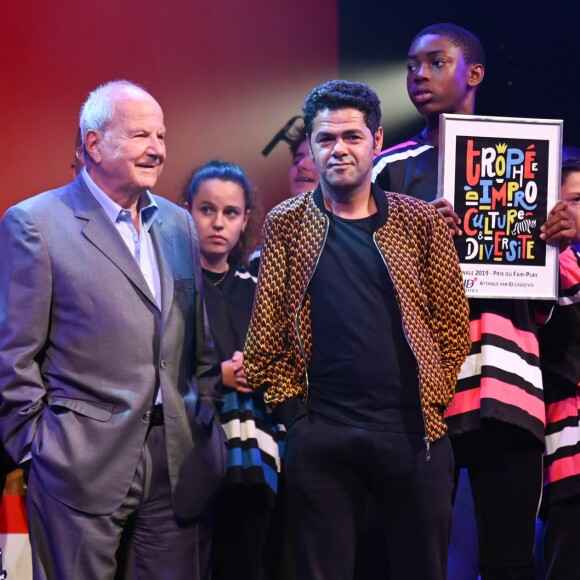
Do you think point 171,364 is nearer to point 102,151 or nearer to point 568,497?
point 102,151

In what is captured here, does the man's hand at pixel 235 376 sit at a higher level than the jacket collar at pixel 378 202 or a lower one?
lower

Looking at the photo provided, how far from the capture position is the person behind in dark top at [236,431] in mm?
3242

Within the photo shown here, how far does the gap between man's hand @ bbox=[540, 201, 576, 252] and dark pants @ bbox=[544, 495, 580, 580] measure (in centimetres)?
97

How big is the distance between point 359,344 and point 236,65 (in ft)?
7.88

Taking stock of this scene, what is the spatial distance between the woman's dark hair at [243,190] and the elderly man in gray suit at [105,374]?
0.86m

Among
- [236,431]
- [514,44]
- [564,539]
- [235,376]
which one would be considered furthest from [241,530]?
[514,44]

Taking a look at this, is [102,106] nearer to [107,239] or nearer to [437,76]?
[107,239]

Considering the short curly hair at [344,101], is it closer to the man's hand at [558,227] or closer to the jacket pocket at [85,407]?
the man's hand at [558,227]

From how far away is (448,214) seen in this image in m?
2.99

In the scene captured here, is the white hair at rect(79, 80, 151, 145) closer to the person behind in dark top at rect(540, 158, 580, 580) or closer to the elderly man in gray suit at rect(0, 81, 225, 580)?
the elderly man in gray suit at rect(0, 81, 225, 580)

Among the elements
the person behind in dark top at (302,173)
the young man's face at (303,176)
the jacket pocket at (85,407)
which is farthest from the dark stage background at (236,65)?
the jacket pocket at (85,407)

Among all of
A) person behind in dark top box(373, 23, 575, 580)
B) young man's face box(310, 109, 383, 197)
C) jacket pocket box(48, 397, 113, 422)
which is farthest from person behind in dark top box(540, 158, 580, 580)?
jacket pocket box(48, 397, 113, 422)

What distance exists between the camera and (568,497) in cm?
324

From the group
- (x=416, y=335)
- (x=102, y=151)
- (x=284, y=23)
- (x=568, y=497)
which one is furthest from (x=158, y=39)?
(x=568, y=497)
